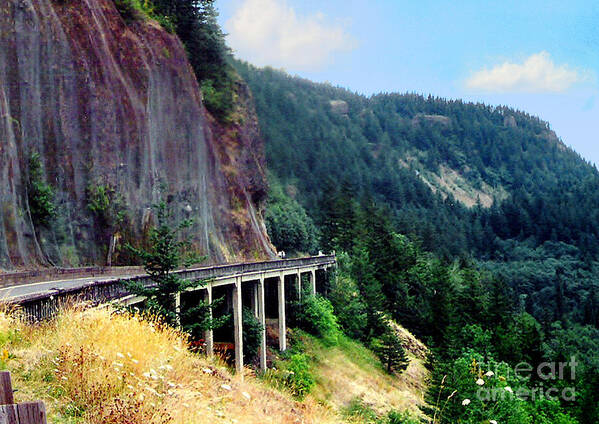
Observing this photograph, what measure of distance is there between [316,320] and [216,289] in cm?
1170

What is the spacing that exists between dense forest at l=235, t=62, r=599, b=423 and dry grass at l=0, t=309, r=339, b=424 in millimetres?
3872

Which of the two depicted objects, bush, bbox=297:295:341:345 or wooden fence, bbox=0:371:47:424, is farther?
bush, bbox=297:295:341:345

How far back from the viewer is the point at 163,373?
865 centimetres

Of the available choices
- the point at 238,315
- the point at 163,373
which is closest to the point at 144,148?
the point at 238,315

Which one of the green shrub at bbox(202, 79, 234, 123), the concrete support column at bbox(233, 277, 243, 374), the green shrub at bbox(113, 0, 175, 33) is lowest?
the concrete support column at bbox(233, 277, 243, 374)

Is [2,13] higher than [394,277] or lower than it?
higher

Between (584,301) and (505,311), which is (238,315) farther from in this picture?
(584,301)

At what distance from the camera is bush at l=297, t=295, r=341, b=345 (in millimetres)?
45556

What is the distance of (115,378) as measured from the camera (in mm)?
7738

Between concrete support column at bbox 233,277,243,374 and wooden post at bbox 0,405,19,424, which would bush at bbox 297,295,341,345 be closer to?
concrete support column at bbox 233,277,243,374

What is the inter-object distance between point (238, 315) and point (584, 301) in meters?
88.4

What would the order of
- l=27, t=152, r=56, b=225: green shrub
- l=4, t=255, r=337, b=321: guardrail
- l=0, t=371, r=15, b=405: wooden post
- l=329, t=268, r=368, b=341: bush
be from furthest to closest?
l=329, t=268, r=368, b=341: bush, l=27, t=152, r=56, b=225: green shrub, l=4, t=255, r=337, b=321: guardrail, l=0, t=371, r=15, b=405: wooden post

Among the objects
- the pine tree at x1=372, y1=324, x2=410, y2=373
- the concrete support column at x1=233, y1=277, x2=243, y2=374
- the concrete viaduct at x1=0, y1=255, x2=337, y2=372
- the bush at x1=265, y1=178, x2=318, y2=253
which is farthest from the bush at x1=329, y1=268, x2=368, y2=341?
the bush at x1=265, y1=178, x2=318, y2=253

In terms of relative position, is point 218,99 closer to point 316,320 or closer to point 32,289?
point 316,320
